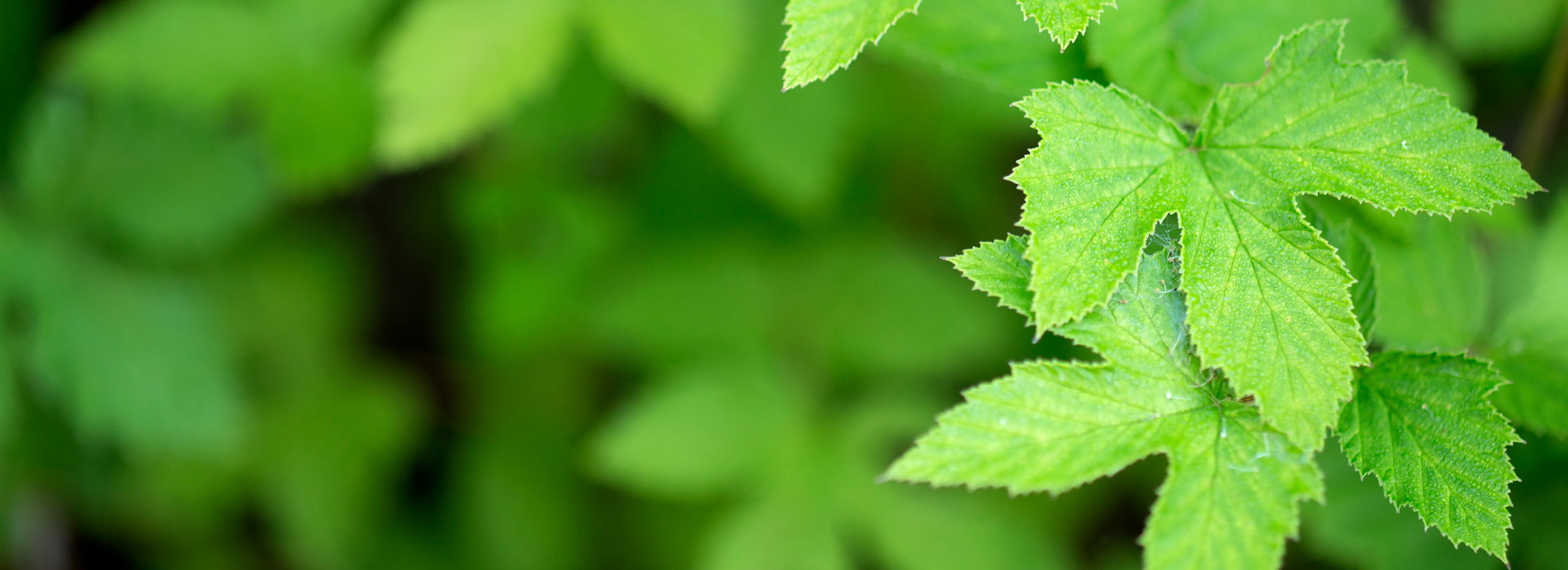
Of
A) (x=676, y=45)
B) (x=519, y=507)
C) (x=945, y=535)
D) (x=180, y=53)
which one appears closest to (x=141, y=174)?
(x=180, y=53)

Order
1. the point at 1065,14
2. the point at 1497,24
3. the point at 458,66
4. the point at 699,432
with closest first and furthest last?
the point at 1065,14, the point at 1497,24, the point at 458,66, the point at 699,432

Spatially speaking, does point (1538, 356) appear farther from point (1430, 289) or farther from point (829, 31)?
point (829, 31)

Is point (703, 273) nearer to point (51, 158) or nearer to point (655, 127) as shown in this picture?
point (655, 127)

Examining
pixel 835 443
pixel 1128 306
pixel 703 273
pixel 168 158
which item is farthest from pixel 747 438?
pixel 168 158

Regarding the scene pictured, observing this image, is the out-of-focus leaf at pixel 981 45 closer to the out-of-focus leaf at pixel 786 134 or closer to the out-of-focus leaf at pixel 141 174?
the out-of-focus leaf at pixel 786 134

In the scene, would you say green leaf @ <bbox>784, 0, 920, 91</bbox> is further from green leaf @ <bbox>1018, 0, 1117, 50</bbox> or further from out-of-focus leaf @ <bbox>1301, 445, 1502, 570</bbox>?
out-of-focus leaf @ <bbox>1301, 445, 1502, 570</bbox>

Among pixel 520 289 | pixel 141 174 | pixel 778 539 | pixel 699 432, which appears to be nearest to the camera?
pixel 778 539

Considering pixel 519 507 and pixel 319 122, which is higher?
pixel 319 122
